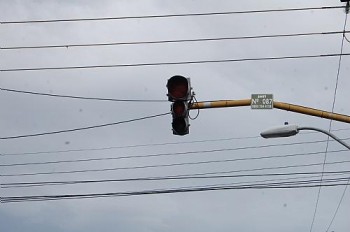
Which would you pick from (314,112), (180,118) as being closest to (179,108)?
(180,118)

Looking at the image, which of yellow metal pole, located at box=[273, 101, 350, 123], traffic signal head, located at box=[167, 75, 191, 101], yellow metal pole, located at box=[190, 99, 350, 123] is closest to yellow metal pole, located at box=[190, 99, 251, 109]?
yellow metal pole, located at box=[190, 99, 350, 123]

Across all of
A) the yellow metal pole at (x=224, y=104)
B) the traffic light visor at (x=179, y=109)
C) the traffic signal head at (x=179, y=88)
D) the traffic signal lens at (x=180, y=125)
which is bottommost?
the traffic signal lens at (x=180, y=125)

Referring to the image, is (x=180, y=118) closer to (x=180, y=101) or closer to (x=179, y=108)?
(x=179, y=108)

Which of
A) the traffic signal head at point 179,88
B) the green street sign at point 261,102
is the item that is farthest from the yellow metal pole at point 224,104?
the traffic signal head at point 179,88

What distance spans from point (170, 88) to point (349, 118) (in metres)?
3.36

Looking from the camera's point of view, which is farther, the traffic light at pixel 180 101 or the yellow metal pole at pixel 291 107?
the yellow metal pole at pixel 291 107

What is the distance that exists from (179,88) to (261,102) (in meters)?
2.11

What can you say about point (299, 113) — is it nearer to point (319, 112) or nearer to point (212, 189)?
point (319, 112)

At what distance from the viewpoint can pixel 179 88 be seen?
890 cm

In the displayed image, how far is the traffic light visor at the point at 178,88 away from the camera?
29.0 ft

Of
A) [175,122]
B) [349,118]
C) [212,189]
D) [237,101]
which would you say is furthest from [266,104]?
[212,189]

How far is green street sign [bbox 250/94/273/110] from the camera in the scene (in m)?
10.5

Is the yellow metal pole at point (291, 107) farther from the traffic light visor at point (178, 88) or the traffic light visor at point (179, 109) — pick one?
the traffic light visor at point (178, 88)

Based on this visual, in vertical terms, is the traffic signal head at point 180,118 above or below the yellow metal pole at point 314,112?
below
